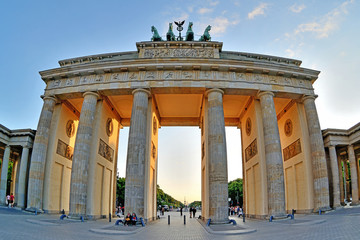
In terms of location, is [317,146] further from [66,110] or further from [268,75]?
[66,110]

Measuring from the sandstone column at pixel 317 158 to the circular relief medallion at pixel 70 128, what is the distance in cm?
2425

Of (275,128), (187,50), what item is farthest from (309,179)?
(187,50)

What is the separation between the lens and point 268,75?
2556 cm

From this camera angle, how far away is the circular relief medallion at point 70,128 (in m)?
28.5

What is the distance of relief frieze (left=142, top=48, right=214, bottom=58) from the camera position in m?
26.2

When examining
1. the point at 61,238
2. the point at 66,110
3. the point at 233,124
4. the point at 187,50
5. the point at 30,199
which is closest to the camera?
the point at 61,238

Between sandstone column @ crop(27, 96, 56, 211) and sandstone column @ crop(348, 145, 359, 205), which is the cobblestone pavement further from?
sandstone column @ crop(348, 145, 359, 205)

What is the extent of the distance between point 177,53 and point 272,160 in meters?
13.3

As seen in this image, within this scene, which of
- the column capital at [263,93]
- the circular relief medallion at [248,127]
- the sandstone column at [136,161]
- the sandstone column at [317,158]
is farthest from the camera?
the circular relief medallion at [248,127]

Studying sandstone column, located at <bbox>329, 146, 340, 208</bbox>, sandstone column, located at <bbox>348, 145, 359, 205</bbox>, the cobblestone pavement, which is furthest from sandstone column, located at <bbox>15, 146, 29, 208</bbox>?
sandstone column, located at <bbox>348, 145, 359, 205</bbox>

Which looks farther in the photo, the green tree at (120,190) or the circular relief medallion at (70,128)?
the green tree at (120,190)

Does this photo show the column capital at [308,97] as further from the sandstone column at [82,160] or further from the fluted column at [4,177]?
the fluted column at [4,177]

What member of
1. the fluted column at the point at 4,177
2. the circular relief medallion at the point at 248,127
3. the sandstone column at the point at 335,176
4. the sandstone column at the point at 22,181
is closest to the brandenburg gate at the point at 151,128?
the circular relief medallion at the point at 248,127

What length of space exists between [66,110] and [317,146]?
2497 centimetres
